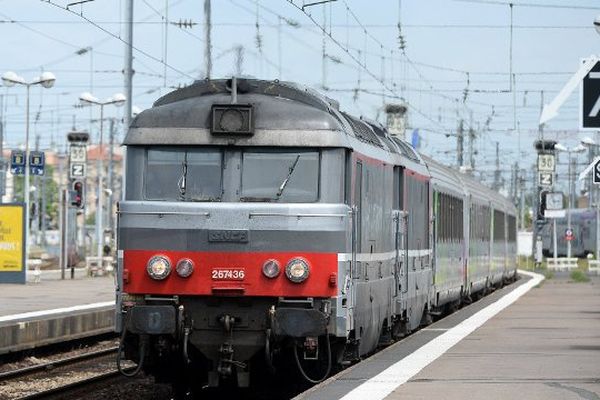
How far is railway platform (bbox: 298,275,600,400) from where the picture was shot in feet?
45.1

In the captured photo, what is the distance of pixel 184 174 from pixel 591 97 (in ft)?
14.5

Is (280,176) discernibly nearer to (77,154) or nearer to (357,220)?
(357,220)

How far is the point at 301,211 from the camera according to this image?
603 inches

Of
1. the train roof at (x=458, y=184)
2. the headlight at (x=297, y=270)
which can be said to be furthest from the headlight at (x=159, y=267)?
the train roof at (x=458, y=184)

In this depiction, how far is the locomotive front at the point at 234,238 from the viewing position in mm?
15172

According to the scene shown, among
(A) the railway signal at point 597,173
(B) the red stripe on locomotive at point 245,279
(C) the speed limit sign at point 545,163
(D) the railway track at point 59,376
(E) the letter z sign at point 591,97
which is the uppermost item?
(C) the speed limit sign at point 545,163

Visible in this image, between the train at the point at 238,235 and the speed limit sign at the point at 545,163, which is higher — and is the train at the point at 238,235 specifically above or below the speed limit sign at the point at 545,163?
below

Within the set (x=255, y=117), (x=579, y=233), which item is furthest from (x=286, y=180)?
(x=579, y=233)

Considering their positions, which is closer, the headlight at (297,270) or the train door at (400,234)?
the headlight at (297,270)

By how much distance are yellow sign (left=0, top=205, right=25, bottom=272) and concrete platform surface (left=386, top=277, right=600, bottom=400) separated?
53.0 ft

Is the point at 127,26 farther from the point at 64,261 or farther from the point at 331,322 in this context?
the point at 331,322

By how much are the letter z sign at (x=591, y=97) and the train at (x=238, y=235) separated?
2.85 metres

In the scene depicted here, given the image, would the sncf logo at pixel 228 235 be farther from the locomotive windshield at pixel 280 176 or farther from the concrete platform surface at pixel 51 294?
the concrete platform surface at pixel 51 294

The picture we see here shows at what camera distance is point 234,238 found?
15.2 metres
